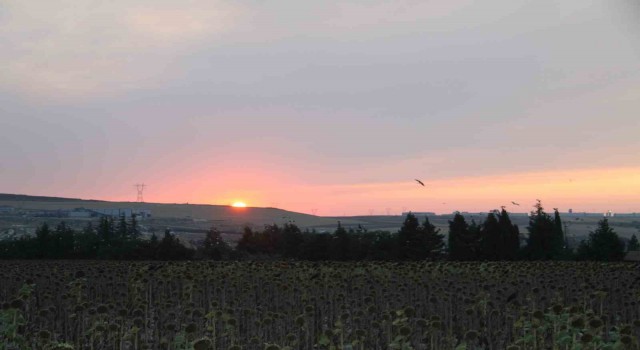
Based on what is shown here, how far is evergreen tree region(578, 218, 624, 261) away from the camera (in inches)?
2393

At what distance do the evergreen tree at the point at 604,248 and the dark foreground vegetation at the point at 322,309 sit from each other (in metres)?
30.1

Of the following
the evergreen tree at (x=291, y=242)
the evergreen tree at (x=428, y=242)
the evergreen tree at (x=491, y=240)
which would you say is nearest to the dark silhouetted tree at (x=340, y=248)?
the evergreen tree at (x=291, y=242)

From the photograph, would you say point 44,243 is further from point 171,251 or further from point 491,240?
point 491,240

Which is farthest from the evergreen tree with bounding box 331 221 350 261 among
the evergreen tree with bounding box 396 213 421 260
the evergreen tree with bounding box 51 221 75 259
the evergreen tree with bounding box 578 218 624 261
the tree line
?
the evergreen tree with bounding box 51 221 75 259

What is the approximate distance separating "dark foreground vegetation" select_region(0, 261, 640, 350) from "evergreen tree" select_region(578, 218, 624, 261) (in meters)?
30.1

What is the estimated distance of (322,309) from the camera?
21.6 metres

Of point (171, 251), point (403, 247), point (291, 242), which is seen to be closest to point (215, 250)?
point (171, 251)

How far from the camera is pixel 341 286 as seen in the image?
89.6 ft

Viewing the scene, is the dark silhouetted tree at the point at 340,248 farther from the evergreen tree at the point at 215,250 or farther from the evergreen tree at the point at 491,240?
the evergreen tree at the point at 491,240

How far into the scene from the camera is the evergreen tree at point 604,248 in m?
60.8

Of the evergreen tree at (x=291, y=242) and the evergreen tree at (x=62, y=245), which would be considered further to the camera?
the evergreen tree at (x=62, y=245)

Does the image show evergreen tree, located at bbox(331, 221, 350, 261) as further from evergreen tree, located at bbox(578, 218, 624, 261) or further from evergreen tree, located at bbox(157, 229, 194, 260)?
evergreen tree, located at bbox(578, 218, 624, 261)

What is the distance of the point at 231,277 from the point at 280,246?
37322 mm

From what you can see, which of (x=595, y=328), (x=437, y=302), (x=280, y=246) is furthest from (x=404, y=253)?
(x=595, y=328)
